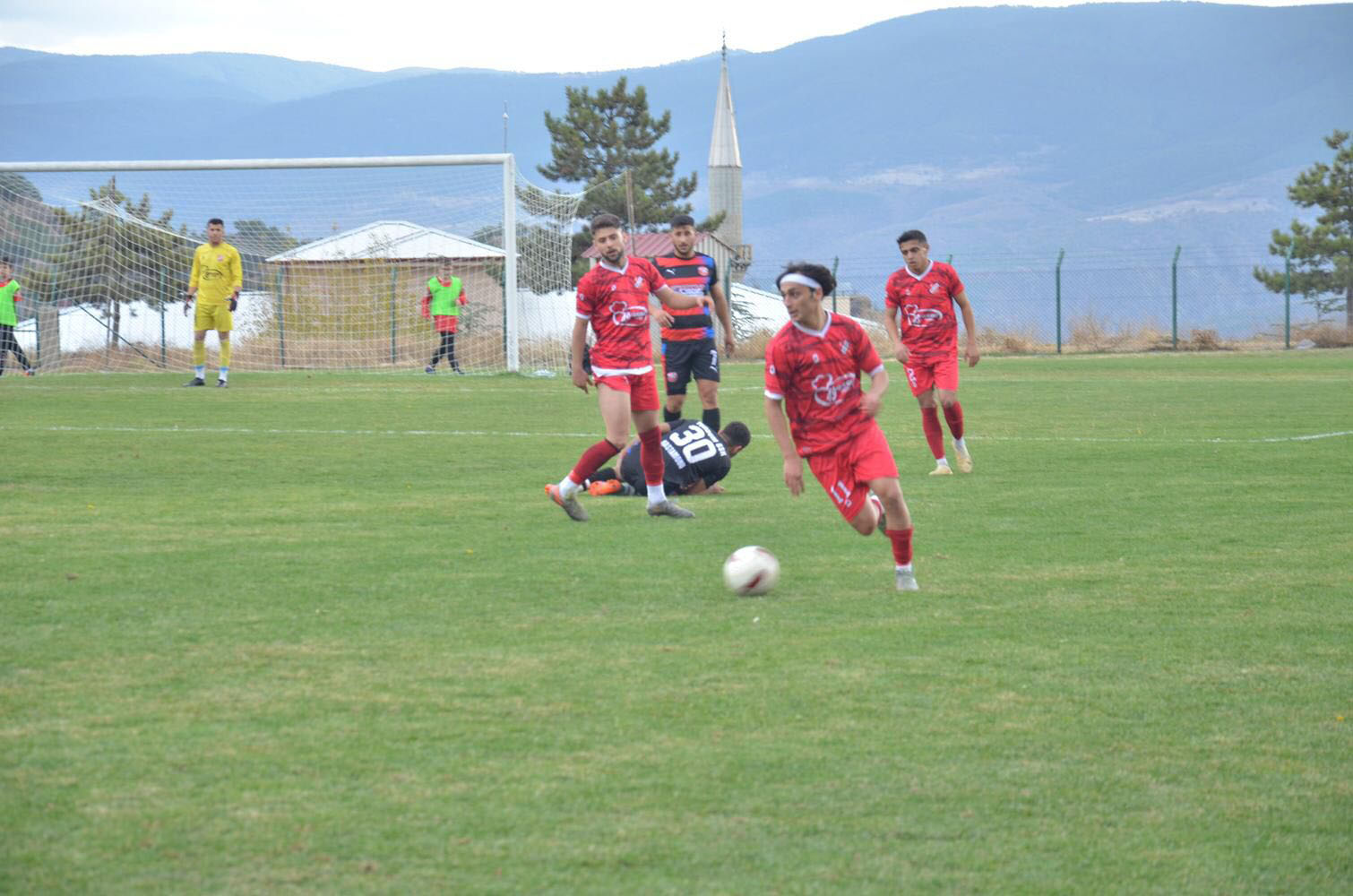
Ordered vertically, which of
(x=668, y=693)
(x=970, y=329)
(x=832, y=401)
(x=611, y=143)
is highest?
(x=611, y=143)

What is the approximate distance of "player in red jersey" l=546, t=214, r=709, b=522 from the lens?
9320mm

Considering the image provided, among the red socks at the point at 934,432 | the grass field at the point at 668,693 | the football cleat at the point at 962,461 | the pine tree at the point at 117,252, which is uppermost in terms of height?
the pine tree at the point at 117,252

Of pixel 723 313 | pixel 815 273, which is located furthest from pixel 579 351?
pixel 815 273


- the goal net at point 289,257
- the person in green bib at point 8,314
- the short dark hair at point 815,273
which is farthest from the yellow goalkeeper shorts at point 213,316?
the short dark hair at point 815,273

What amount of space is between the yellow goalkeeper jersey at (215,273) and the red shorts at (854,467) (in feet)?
51.6

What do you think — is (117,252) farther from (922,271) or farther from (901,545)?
(901,545)

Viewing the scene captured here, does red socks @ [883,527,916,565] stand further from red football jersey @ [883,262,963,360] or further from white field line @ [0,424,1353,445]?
white field line @ [0,424,1353,445]

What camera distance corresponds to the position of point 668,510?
9.38m

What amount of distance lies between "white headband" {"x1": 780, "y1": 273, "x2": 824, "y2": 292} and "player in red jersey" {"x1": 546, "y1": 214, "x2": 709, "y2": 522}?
7.44 feet

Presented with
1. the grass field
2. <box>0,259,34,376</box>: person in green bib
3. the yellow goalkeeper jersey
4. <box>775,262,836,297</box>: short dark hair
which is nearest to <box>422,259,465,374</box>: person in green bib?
the yellow goalkeeper jersey

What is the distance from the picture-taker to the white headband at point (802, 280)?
698cm

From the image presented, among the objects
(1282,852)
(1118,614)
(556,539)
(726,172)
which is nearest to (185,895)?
(1282,852)

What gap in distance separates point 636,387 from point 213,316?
44.4 feet

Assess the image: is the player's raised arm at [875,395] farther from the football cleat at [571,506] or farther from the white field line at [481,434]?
the white field line at [481,434]
